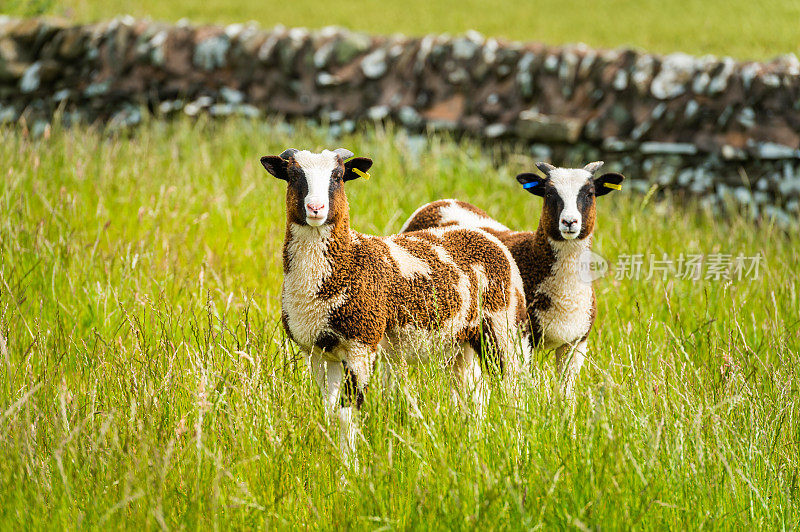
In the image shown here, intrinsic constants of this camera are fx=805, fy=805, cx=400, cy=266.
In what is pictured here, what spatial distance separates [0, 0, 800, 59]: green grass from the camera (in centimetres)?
1004

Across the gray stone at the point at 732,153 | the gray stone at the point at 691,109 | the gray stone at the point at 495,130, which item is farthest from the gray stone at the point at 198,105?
the gray stone at the point at 732,153

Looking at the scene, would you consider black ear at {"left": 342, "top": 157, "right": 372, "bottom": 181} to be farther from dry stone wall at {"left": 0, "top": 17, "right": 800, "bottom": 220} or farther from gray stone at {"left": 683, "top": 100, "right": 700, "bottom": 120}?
gray stone at {"left": 683, "top": 100, "right": 700, "bottom": 120}

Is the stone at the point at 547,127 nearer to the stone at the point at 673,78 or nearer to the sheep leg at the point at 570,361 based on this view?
the stone at the point at 673,78

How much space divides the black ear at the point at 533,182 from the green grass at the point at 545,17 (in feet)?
21.0

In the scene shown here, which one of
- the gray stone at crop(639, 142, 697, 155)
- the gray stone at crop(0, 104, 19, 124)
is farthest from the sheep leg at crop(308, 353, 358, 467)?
the gray stone at crop(0, 104, 19, 124)

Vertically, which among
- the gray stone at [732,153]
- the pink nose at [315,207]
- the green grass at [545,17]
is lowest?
the pink nose at [315,207]

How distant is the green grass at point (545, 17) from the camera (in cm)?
1004

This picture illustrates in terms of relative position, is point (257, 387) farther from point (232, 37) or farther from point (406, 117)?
point (232, 37)

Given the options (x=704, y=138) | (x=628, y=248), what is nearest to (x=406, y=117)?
(x=704, y=138)

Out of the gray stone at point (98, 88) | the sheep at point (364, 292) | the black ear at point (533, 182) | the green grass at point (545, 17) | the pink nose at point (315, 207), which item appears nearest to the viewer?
the pink nose at point (315, 207)

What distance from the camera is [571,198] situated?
10.8 feet

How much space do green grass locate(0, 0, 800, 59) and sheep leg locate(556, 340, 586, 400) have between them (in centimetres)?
650

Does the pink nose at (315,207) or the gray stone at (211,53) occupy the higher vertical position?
the gray stone at (211,53)

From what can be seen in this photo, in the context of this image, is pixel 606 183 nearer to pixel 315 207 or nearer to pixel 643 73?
pixel 315 207
